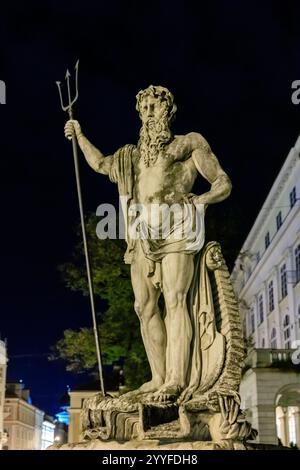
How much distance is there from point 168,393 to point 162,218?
1.74m

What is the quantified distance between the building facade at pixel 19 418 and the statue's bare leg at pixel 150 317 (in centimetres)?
8387

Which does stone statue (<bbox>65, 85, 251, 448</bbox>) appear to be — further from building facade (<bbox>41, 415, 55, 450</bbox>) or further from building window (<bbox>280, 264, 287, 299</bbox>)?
building facade (<bbox>41, 415, 55, 450</bbox>)

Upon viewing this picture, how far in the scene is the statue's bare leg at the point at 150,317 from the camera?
22.7 feet

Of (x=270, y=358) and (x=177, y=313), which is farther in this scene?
(x=270, y=358)

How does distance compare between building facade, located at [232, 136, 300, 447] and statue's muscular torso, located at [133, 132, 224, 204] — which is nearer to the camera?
statue's muscular torso, located at [133, 132, 224, 204]

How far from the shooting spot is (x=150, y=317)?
703cm

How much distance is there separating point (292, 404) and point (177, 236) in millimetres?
33538

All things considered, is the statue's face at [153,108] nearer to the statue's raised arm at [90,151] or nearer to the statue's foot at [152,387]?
the statue's raised arm at [90,151]

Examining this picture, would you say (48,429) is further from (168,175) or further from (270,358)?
(168,175)

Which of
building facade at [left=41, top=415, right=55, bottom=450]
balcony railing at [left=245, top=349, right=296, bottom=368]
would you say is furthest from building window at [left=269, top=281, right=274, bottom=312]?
building facade at [left=41, top=415, right=55, bottom=450]

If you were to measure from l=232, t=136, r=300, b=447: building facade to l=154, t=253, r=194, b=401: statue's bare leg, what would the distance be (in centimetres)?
2478

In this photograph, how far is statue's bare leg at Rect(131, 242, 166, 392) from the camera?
6918mm

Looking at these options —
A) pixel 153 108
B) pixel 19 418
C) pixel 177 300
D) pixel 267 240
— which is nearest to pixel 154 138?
pixel 153 108
